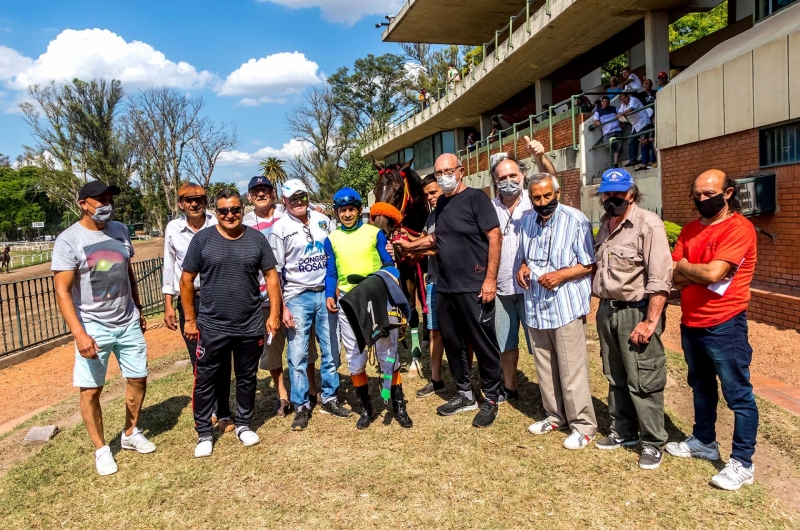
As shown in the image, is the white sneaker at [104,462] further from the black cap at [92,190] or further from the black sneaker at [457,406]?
the black sneaker at [457,406]

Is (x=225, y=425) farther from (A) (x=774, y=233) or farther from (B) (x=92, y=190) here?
(A) (x=774, y=233)

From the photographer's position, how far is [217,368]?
4.12 m

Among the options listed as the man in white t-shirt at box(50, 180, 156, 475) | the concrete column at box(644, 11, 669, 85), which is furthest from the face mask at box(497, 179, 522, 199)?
the concrete column at box(644, 11, 669, 85)

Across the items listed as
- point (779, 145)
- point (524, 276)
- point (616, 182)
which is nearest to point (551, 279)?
point (524, 276)

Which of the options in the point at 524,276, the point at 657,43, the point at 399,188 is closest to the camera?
the point at 524,276

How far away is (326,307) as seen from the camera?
14.9ft

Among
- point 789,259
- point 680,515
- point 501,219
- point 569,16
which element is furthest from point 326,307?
point 569,16

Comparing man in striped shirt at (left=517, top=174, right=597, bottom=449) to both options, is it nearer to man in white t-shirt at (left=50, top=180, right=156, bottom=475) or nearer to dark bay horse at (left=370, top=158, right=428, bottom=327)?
dark bay horse at (left=370, top=158, right=428, bottom=327)

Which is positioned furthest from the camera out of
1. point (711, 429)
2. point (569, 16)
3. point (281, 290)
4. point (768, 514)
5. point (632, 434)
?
point (569, 16)

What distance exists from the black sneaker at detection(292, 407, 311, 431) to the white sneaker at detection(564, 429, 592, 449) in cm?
210

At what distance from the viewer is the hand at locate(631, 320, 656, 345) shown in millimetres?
3295

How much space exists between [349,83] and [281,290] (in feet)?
172

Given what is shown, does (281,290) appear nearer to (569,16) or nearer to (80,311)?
(80,311)

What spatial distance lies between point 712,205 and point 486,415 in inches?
88.1
